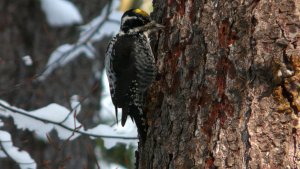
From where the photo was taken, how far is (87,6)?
6.82 metres

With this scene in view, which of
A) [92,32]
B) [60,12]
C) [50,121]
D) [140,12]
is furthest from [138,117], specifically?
[60,12]

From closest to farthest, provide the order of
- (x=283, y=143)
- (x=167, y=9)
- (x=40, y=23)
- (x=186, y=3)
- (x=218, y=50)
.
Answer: (x=283, y=143)
(x=218, y=50)
(x=186, y=3)
(x=167, y=9)
(x=40, y=23)

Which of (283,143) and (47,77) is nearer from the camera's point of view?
(283,143)

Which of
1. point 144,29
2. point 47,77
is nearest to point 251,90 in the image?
point 144,29

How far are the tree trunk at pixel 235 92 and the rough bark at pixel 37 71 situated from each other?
3.26 m

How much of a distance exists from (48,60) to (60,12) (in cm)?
51

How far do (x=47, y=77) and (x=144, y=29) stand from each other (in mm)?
2733

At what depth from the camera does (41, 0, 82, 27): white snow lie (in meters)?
6.04

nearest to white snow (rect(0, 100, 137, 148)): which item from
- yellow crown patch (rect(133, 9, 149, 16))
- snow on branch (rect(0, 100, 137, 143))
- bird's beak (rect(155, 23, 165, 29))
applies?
snow on branch (rect(0, 100, 137, 143))

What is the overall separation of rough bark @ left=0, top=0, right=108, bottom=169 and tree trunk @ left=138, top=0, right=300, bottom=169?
326 centimetres

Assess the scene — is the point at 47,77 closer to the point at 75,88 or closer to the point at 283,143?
the point at 75,88

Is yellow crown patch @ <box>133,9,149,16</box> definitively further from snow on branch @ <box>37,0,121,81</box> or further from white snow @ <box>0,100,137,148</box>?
snow on branch @ <box>37,0,121,81</box>

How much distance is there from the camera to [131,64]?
4.30m

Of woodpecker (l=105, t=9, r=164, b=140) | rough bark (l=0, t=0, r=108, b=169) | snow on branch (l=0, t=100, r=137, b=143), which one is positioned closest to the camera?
woodpecker (l=105, t=9, r=164, b=140)
